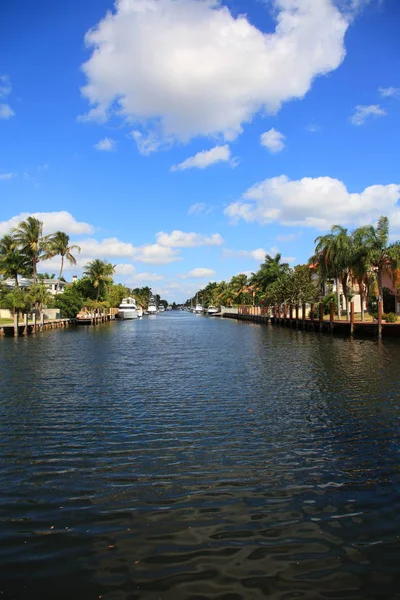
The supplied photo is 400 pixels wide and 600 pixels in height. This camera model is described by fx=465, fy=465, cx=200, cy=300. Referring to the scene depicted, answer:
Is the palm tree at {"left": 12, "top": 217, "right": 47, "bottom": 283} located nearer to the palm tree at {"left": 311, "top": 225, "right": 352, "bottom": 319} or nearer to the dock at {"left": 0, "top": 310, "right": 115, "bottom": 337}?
the dock at {"left": 0, "top": 310, "right": 115, "bottom": 337}

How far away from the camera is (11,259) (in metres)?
68.9

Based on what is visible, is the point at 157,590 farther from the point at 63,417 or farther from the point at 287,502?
the point at 63,417

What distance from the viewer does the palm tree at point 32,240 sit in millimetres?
70625

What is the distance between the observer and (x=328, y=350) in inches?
1369

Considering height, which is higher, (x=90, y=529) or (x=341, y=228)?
(x=341, y=228)

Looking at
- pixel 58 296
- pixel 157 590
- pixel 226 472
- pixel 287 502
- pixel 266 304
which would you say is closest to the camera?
pixel 157 590

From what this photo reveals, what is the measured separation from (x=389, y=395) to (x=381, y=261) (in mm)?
33192

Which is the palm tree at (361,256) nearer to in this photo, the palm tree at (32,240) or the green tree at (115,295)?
the palm tree at (32,240)

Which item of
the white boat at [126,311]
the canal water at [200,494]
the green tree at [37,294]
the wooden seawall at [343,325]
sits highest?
the green tree at [37,294]

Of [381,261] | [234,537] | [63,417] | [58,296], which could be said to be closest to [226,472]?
[234,537]

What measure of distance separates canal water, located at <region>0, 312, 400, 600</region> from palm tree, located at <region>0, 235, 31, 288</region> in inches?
2197

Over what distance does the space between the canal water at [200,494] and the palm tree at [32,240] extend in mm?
57651

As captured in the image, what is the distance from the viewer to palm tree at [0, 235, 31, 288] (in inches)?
2709

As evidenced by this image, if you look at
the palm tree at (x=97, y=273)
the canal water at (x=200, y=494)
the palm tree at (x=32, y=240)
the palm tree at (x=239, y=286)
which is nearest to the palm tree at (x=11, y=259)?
the palm tree at (x=32, y=240)
